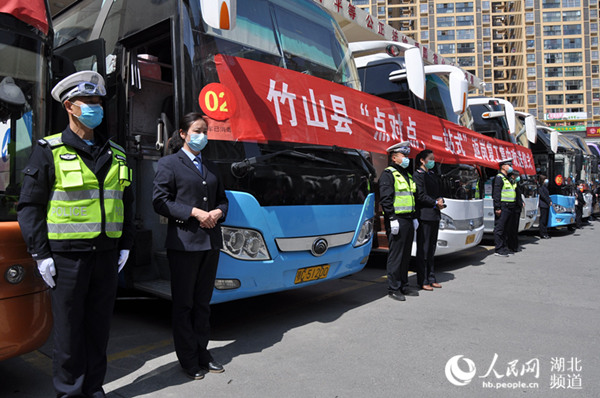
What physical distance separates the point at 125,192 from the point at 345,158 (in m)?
2.60

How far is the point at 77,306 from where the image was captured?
274 centimetres

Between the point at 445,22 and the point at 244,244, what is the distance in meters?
94.8

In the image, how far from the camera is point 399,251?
18.4 feet

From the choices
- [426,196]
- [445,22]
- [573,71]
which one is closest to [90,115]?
[426,196]

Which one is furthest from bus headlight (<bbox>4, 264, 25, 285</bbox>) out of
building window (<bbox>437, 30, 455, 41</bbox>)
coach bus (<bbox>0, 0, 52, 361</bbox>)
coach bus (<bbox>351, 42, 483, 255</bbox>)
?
building window (<bbox>437, 30, 455, 41</bbox>)

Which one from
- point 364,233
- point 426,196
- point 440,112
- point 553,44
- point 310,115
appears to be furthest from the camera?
point 553,44

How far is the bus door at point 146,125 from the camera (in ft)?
14.2

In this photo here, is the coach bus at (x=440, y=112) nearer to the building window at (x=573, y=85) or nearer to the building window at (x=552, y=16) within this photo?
the building window at (x=573, y=85)

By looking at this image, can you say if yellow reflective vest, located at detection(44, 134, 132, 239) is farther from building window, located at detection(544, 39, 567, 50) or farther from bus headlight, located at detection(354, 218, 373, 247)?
building window, located at detection(544, 39, 567, 50)

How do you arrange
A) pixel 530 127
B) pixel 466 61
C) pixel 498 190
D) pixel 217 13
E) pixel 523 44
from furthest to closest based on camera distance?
pixel 466 61
pixel 523 44
pixel 530 127
pixel 498 190
pixel 217 13

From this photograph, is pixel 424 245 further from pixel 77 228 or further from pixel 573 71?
pixel 573 71

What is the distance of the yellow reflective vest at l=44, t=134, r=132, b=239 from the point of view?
2688 mm

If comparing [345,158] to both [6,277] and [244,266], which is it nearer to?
[244,266]

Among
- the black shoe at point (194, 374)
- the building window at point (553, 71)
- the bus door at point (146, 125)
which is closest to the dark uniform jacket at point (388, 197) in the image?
the bus door at point (146, 125)
